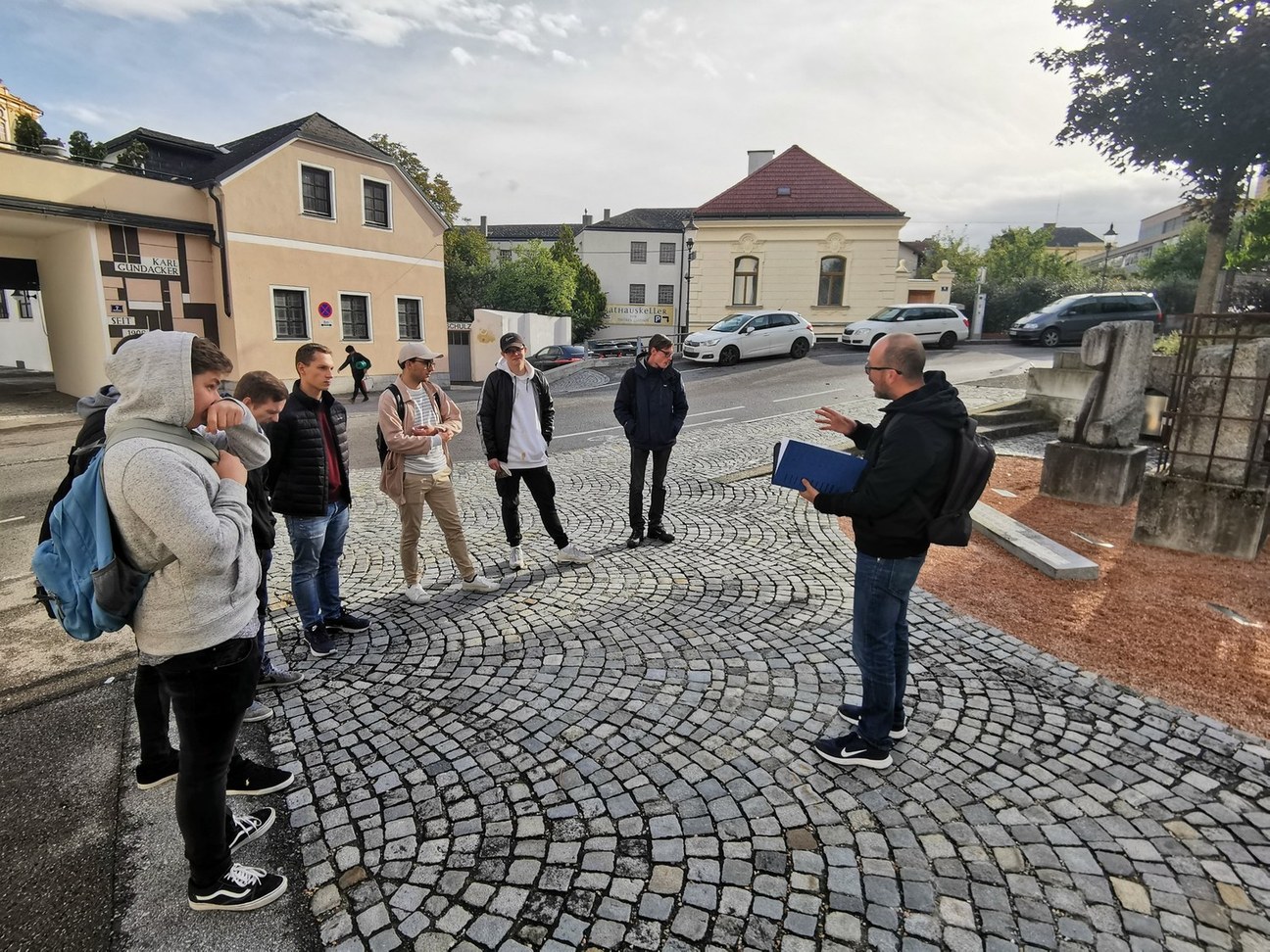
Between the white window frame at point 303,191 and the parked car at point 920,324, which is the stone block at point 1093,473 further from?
the white window frame at point 303,191

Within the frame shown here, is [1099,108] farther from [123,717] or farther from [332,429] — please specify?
[123,717]

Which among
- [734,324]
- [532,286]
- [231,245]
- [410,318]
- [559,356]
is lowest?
[559,356]

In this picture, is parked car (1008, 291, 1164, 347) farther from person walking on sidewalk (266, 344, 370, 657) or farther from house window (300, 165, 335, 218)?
person walking on sidewalk (266, 344, 370, 657)

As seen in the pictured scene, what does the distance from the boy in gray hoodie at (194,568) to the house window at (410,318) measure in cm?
2251

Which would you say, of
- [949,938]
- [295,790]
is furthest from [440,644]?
[949,938]

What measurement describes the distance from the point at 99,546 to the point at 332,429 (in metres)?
2.36

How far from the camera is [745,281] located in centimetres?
3144

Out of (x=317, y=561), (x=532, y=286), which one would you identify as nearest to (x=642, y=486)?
(x=317, y=561)

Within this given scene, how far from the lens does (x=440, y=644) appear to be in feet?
15.4

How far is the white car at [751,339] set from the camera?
70.4ft

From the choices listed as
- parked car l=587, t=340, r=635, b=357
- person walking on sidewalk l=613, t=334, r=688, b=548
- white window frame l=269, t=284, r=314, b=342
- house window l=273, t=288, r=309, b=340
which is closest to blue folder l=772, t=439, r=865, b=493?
person walking on sidewalk l=613, t=334, r=688, b=548

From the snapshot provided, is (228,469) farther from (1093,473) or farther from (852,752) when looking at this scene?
(1093,473)

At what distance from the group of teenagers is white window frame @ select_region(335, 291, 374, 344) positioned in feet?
59.4

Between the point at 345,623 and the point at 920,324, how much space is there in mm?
22823
